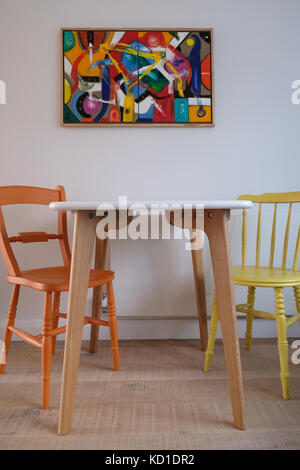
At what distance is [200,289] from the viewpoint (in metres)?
1.95

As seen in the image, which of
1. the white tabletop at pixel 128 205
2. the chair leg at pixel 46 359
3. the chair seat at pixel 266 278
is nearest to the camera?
the white tabletop at pixel 128 205

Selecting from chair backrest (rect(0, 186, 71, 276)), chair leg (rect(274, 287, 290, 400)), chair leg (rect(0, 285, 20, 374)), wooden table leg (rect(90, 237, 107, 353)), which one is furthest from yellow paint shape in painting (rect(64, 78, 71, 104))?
chair leg (rect(274, 287, 290, 400))

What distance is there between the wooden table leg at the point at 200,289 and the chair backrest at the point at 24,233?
0.67 metres

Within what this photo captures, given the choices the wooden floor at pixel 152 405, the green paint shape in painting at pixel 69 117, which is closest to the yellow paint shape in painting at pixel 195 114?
the green paint shape in painting at pixel 69 117

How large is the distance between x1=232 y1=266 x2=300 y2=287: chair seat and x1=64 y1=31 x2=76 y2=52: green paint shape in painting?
1.55 meters

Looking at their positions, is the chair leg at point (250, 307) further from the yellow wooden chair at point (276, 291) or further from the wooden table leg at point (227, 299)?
the wooden table leg at point (227, 299)

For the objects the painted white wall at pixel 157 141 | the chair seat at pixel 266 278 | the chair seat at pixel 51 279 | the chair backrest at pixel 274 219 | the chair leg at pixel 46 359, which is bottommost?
the chair leg at pixel 46 359

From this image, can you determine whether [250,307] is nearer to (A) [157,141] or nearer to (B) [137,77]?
(A) [157,141]

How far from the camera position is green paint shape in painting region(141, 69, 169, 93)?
2.10m

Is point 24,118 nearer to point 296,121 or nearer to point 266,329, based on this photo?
point 296,121

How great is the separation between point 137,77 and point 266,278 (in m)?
1.35

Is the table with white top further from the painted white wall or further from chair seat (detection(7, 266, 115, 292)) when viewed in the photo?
the painted white wall

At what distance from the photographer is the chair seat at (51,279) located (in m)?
1.41

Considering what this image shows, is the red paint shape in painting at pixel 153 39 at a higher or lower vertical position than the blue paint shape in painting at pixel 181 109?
higher
